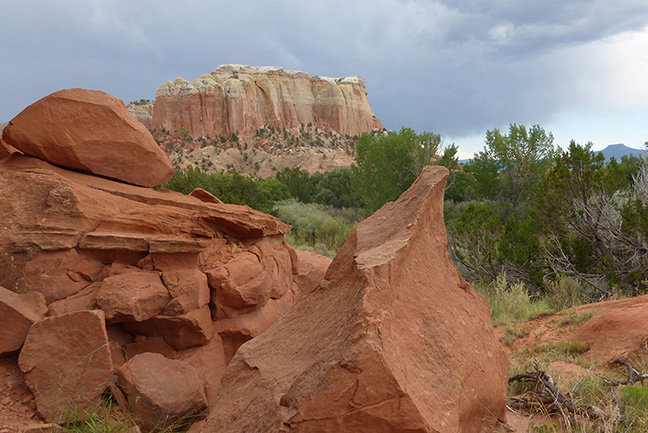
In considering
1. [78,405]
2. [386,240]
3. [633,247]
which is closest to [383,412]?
[386,240]

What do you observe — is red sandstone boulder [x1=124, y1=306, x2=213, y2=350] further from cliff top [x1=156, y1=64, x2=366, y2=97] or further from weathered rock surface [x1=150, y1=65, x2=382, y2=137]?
cliff top [x1=156, y1=64, x2=366, y2=97]

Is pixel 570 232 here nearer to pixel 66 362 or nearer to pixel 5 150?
pixel 66 362

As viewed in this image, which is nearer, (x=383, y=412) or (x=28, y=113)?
(x=383, y=412)

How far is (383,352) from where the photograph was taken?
2.04 meters

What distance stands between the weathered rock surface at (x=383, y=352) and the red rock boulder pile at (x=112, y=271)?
143cm

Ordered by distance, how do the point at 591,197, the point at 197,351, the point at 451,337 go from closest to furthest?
the point at 451,337
the point at 197,351
the point at 591,197

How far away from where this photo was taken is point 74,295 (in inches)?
161

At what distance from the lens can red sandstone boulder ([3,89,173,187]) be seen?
4.80 m

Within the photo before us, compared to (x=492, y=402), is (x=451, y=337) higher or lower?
higher

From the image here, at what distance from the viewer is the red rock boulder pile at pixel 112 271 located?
353 centimetres

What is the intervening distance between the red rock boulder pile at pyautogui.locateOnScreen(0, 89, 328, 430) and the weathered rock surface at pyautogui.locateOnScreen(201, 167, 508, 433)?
1435mm

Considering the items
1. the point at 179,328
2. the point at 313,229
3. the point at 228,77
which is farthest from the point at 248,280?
the point at 228,77

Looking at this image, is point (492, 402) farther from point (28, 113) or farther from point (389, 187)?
point (389, 187)

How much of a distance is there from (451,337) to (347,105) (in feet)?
267
